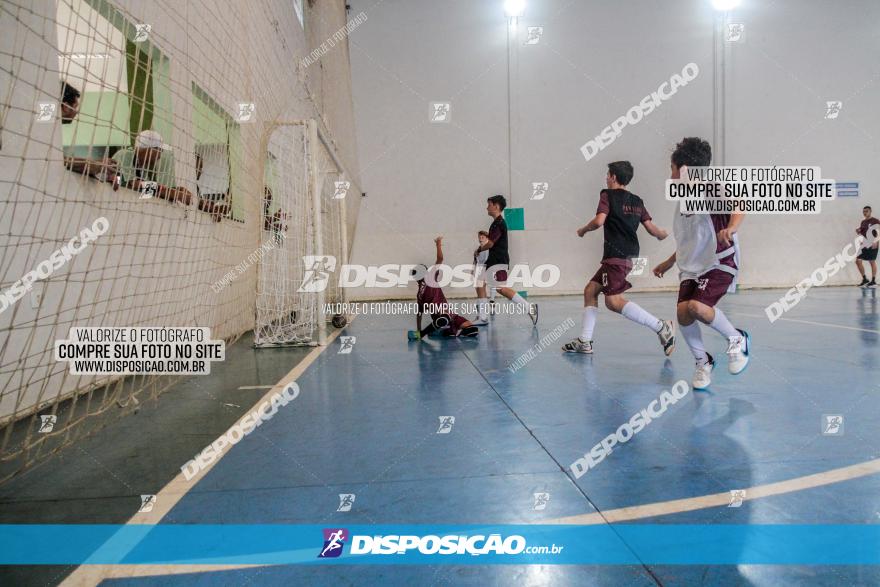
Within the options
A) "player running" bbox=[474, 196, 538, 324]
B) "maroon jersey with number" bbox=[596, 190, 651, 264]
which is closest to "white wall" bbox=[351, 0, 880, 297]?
"player running" bbox=[474, 196, 538, 324]

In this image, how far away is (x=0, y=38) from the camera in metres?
2.93

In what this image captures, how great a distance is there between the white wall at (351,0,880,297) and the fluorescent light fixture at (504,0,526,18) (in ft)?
0.59

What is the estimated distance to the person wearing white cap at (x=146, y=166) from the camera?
13.7 feet

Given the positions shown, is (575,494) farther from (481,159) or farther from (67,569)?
(481,159)

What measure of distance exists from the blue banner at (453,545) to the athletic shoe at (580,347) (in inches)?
136

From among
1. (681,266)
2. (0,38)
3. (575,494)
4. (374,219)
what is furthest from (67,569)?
(374,219)

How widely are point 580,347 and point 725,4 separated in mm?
13025

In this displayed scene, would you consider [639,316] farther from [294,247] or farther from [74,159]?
[294,247]

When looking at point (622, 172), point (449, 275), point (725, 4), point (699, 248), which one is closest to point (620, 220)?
point (622, 172)

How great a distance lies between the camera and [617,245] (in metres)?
5.15

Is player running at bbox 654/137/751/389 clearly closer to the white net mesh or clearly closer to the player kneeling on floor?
the player kneeling on floor

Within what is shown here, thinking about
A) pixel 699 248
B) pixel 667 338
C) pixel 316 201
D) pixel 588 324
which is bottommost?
pixel 667 338

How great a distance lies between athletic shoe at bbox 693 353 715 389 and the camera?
369cm

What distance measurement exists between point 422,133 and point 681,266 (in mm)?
11050
